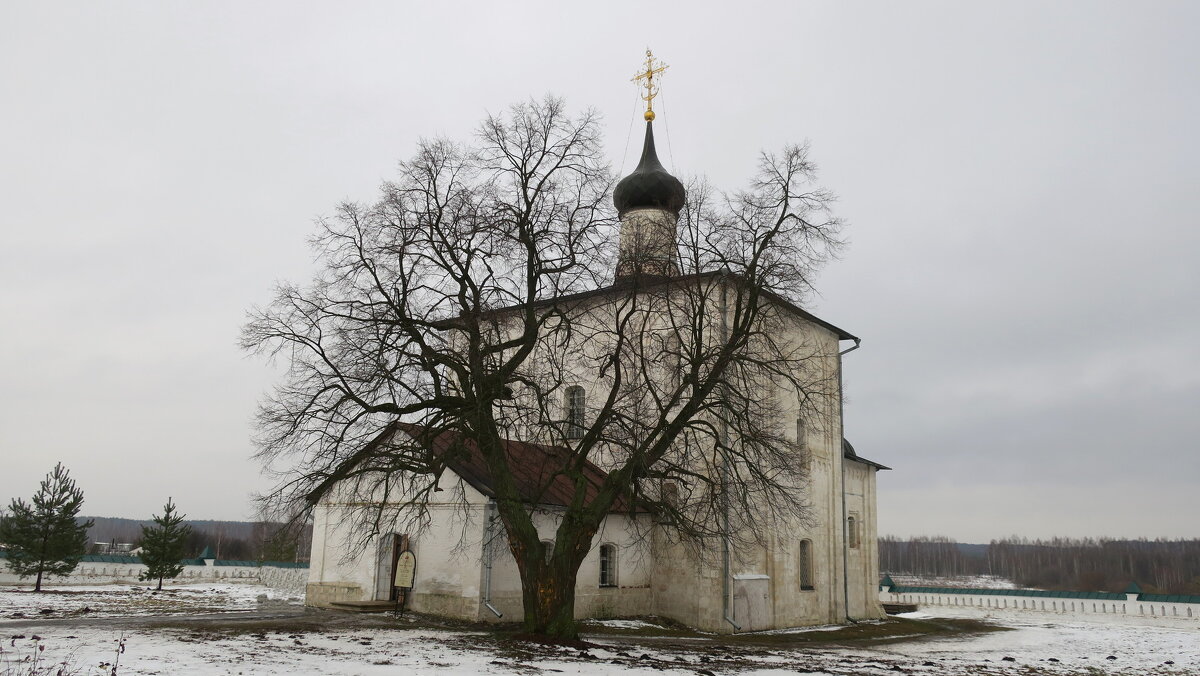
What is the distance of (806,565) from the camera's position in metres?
24.4

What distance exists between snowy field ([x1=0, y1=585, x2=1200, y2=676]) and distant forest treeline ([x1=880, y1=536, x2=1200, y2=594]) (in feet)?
123

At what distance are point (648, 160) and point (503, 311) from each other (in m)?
11.0

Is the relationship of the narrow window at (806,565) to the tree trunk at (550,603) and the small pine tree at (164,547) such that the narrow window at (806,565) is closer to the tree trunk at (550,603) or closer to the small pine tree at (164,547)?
the tree trunk at (550,603)

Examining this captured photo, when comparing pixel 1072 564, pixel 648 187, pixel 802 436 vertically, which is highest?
pixel 648 187

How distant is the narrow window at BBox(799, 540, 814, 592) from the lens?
24.1 m

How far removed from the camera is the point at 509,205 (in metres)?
15.4

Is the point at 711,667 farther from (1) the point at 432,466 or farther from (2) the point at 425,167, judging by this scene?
(2) the point at 425,167

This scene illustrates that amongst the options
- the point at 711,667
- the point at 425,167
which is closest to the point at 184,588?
the point at 425,167

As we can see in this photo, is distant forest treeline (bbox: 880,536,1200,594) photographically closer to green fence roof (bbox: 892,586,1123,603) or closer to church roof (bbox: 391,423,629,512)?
green fence roof (bbox: 892,586,1123,603)

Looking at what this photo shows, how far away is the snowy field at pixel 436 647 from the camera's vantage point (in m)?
10.8

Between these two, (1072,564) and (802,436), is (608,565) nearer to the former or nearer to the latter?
(802,436)

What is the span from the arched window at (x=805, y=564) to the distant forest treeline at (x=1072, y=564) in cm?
3613

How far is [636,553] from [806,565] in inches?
229

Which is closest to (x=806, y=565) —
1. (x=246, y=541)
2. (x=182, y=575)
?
(x=182, y=575)
